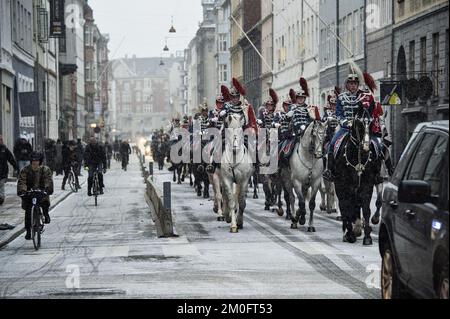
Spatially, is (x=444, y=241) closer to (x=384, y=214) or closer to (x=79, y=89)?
(x=384, y=214)

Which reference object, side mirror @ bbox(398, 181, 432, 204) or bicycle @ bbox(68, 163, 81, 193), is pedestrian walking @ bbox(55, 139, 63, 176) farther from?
side mirror @ bbox(398, 181, 432, 204)

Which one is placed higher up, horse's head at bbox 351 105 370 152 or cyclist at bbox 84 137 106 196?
horse's head at bbox 351 105 370 152

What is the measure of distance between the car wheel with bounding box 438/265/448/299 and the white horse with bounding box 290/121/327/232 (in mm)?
12914

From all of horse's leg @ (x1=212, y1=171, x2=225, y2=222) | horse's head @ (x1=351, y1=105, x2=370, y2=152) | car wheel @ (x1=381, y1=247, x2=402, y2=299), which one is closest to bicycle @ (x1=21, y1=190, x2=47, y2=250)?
horse's head @ (x1=351, y1=105, x2=370, y2=152)

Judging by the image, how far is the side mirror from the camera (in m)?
8.62

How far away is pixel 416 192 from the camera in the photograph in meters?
8.62

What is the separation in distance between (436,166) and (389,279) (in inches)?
63.7

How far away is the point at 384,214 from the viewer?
1075 centimetres

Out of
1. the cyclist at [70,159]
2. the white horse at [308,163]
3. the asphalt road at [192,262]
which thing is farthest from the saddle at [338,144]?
the cyclist at [70,159]

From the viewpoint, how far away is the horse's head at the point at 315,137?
21234mm

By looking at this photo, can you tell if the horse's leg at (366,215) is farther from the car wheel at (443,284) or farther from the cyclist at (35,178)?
the car wheel at (443,284)

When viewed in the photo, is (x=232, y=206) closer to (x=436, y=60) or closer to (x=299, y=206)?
(x=299, y=206)

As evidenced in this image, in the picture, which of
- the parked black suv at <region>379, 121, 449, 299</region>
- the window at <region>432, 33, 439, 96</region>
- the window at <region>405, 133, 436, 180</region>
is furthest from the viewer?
the window at <region>432, 33, 439, 96</region>

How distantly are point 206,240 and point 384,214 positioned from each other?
9067 millimetres
